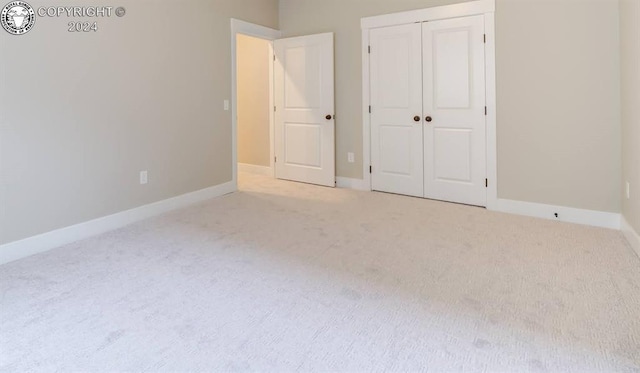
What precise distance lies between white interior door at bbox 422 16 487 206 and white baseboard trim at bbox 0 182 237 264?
2.59 metres

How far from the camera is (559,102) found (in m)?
3.70

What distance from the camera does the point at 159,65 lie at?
4059mm

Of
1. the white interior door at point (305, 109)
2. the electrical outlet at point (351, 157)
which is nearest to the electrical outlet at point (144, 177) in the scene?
the white interior door at point (305, 109)

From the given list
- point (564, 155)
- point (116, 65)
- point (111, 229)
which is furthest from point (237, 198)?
point (564, 155)

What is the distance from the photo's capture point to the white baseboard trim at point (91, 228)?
2977 millimetres

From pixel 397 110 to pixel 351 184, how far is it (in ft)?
3.62

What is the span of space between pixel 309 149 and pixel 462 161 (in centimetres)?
204

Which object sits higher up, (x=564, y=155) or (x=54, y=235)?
(x=564, y=155)

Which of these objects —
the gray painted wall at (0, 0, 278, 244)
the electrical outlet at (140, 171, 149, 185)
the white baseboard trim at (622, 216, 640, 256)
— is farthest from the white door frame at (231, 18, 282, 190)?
the white baseboard trim at (622, 216, 640, 256)

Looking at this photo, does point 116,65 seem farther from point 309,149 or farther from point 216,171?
point 309,149

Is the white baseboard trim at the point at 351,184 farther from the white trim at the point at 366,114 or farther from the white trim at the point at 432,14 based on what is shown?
the white trim at the point at 432,14

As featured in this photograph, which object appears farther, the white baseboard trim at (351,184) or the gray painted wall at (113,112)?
the white baseboard trim at (351,184)

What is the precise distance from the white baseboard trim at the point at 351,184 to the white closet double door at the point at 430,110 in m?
0.15

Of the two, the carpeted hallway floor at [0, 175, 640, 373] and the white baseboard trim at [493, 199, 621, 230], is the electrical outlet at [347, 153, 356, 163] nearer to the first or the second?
the carpeted hallway floor at [0, 175, 640, 373]
